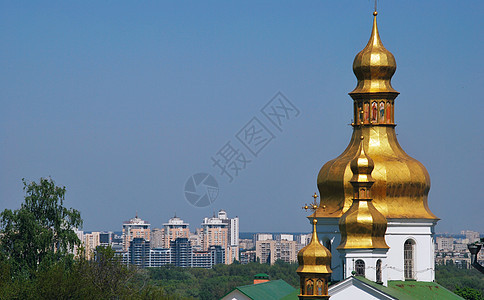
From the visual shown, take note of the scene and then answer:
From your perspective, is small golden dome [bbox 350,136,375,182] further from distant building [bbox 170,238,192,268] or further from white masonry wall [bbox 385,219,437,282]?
distant building [bbox 170,238,192,268]

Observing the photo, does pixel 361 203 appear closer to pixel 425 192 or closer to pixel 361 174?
pixel 361 174

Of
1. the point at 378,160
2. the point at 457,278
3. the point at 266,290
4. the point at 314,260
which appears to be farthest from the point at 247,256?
the point at 314,260

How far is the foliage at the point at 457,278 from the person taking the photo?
76125 mm

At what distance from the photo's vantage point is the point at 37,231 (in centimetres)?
3197

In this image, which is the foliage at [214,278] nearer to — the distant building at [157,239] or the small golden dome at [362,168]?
the small golden dome at [362,168]

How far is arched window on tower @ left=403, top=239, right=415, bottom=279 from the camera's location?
3142cm

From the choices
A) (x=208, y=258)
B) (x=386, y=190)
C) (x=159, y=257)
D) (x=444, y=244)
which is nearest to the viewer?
(x=386, y=190)

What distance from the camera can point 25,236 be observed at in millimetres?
32000

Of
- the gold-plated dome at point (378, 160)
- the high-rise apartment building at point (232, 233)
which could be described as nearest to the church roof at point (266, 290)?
the gold-plated dome at point (378, 160)

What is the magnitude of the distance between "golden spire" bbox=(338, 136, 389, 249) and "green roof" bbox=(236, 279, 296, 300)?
23.2 ft

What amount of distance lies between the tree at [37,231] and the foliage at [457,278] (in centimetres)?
4393

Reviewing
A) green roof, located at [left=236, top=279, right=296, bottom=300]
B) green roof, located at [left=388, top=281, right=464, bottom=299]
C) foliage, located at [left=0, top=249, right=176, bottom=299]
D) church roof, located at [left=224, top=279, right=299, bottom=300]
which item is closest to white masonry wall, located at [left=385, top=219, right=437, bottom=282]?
green roof, located at [left=388, top=281, right=464, bottom=299]

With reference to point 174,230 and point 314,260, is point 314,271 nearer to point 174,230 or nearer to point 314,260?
point 314,260

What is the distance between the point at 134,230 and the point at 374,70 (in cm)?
14714
